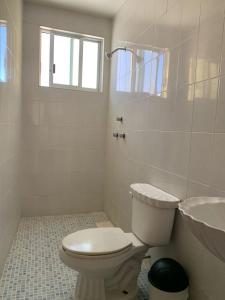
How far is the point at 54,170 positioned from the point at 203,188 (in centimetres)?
195

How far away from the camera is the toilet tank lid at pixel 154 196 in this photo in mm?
1383

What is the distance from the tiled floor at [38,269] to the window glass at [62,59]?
1.68m

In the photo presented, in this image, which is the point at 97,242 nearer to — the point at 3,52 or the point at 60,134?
the point at 3,52

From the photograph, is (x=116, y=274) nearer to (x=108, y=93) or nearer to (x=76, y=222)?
(x=76, y=222)

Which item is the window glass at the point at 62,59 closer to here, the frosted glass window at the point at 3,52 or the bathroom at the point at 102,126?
the bathroom at the point at 102,126

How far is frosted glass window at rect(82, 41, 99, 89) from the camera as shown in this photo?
2.82m

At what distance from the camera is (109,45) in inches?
110

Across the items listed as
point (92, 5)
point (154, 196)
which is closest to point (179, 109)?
point (154, 196)

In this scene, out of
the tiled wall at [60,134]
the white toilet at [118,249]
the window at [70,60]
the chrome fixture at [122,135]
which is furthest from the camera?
the window at [70,60]

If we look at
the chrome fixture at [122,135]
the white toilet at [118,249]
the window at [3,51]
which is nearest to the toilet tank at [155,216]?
the white toilet at [118,249]

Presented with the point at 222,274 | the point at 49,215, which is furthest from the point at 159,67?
the point at 49,215

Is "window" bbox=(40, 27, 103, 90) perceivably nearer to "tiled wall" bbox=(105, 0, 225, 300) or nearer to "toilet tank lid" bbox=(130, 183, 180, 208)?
"tiled wall" bbox=(105, 0, 225, 300)

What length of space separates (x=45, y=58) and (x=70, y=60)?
0.29m

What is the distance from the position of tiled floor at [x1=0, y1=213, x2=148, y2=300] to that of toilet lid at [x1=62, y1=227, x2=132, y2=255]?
44 centimetres
